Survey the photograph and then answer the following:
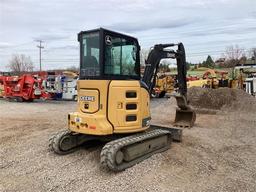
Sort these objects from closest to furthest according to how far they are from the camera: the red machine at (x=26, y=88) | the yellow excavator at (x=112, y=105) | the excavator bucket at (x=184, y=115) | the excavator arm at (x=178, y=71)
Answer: the yellow excavator at (x=112, y=105) < the excavator arm at (x=178, y=71) < the excavator bucket at (x=184, y=115) < the red machine at (x=26, y=88)

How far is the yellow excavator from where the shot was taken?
21.7 feet

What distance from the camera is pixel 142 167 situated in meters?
6.57

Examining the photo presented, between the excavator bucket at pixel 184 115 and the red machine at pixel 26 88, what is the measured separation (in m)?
11.8

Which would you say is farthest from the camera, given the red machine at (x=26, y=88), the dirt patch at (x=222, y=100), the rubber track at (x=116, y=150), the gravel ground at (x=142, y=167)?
the red machine at (x=26, y=88)

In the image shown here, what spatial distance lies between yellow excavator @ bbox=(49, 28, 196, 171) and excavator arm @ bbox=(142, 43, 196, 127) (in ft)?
4.68

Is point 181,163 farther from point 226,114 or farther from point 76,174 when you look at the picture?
point 226,114

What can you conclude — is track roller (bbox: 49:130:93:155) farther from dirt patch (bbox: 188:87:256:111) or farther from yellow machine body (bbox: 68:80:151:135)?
dirt patch (bbox: 188:87:256:111)

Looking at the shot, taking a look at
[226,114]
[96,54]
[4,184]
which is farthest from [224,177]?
[226,114]

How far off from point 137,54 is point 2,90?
17514 mm

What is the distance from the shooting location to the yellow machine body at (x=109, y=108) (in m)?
6.70

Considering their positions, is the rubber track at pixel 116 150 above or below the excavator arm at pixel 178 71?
below

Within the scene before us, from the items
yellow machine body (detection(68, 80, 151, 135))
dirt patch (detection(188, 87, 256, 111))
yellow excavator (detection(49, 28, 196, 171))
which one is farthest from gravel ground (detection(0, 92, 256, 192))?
dirt patch (detection(188, 87, 256, 111))

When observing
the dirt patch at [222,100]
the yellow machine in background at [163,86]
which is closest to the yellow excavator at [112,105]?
the dirt patch at [222,100]

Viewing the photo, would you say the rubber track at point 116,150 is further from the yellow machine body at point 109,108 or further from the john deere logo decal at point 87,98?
the john deere logo decal at point 87,98
